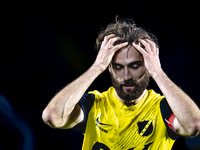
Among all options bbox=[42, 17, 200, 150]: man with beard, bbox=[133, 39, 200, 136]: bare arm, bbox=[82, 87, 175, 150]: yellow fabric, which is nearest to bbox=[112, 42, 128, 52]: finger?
bbox=[42, 17, 200, 150]: man with beard

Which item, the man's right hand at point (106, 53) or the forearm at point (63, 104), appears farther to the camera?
the man's right hand at point (106, 53)

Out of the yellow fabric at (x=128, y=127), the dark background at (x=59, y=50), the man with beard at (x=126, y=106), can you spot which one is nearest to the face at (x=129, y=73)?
the man with beard at (x=126, y=106)

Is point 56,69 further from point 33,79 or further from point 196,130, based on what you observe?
point 196,130

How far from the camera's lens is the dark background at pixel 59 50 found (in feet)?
7.07

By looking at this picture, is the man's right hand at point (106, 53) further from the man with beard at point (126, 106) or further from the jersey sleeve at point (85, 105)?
the jersey sleeve at point (85, 105)

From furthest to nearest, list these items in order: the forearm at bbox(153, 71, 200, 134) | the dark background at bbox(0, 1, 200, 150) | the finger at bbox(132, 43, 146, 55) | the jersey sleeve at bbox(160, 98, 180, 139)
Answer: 1. the dark background at bbox(0, 1, 200, 150)
2. the finger at bbox(132, 43, 146, 55)
3. the jersey sleeve at bbox(160, 98, 180, 139)
4. the forearm at bbox(153, 71, 200, 134)

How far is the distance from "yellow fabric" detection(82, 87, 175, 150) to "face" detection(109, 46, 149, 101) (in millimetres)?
101

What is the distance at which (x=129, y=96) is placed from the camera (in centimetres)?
129

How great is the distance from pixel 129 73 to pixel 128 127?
37cm

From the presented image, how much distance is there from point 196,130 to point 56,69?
5.56 feet

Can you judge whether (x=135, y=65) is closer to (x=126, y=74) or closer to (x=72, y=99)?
(x=126, y=74)

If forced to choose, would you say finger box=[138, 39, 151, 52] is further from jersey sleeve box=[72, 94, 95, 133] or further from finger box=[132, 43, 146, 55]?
jersey sleeve box=[72, 94, 95, 133]

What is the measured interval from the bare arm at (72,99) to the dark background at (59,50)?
1.01 meters

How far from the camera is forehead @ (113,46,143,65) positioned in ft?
4.13
